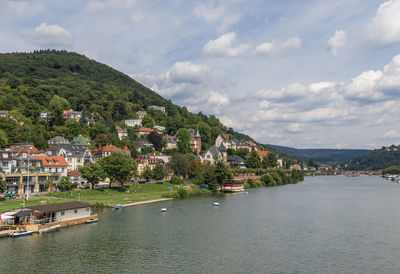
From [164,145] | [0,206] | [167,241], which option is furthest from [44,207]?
[164,145]

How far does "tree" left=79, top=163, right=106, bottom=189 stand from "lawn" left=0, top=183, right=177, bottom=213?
118 inches

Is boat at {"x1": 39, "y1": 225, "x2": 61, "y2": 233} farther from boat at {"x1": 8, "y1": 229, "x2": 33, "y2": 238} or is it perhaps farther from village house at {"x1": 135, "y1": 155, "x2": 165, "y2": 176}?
village house at {"x1": 135, "y1": 155, "x2": 165, "y2": 176}

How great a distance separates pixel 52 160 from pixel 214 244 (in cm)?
6593

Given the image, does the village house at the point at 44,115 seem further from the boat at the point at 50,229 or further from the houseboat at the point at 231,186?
the boat at the point at 50,229

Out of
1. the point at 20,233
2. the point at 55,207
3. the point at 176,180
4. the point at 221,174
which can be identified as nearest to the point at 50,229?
the point at 55,207

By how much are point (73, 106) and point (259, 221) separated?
514ft

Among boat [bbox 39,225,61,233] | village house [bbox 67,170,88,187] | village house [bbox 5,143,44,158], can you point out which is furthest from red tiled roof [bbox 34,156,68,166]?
boat [bbox 39,225,61,233]

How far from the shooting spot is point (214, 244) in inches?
1967

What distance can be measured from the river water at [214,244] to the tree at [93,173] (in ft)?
67.1

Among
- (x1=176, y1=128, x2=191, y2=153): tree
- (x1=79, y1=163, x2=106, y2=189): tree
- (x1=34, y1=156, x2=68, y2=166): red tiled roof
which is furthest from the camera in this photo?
(x1=176, y1=128, x2=191, y2=153): tree

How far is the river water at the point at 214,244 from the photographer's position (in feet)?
132

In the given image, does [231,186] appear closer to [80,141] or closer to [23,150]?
[80,141]

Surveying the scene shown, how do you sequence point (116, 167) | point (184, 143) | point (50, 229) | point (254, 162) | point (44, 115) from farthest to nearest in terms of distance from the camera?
point (254, 162)
point (184, 143)
point (44, 115)
point (116, 167)
point (50, 229)

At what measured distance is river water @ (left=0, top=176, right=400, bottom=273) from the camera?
40.2m
